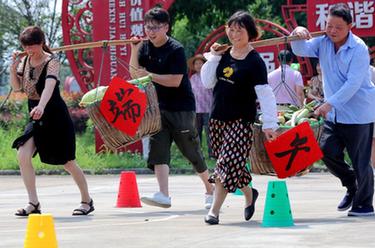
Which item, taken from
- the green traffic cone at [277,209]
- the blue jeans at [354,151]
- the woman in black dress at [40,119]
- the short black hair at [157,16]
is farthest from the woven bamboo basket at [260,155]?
the woman in black dress at [40,119]

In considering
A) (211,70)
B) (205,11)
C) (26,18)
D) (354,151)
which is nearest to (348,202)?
(354,151)

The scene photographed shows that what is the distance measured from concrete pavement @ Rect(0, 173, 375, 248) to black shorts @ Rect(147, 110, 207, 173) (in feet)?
1.77

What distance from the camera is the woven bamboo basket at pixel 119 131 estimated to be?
11516 millimetres

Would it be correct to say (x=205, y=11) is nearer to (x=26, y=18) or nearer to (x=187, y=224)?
(x=26, y=18)

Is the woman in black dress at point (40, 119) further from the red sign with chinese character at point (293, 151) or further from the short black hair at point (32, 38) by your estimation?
the red sign with chinese character at point (293, 151)

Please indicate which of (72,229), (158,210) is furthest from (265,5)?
(72,229)

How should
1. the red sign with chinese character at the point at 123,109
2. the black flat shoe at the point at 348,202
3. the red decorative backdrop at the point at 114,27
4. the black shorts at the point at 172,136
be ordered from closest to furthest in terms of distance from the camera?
the black flat shoe at the point at 348,202 < the red sign with chinese character at the point at 123,109 < the black shorts at the point at 172,136 < the red decorative backdrop at the point at 114,27

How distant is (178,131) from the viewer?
11812mm

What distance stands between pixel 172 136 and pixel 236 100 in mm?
1882

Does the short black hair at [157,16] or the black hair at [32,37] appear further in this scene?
the short black hair at [157,16]

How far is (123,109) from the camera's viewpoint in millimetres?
11477

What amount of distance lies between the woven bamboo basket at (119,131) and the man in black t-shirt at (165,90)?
121 millimetres

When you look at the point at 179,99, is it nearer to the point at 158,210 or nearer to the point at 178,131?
the point at 178,131

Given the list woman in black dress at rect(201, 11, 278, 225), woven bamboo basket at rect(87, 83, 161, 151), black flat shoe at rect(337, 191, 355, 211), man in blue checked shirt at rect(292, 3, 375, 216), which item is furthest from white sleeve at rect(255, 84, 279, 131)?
woven bamboo basket at rect(87, 83, 161, 151)
